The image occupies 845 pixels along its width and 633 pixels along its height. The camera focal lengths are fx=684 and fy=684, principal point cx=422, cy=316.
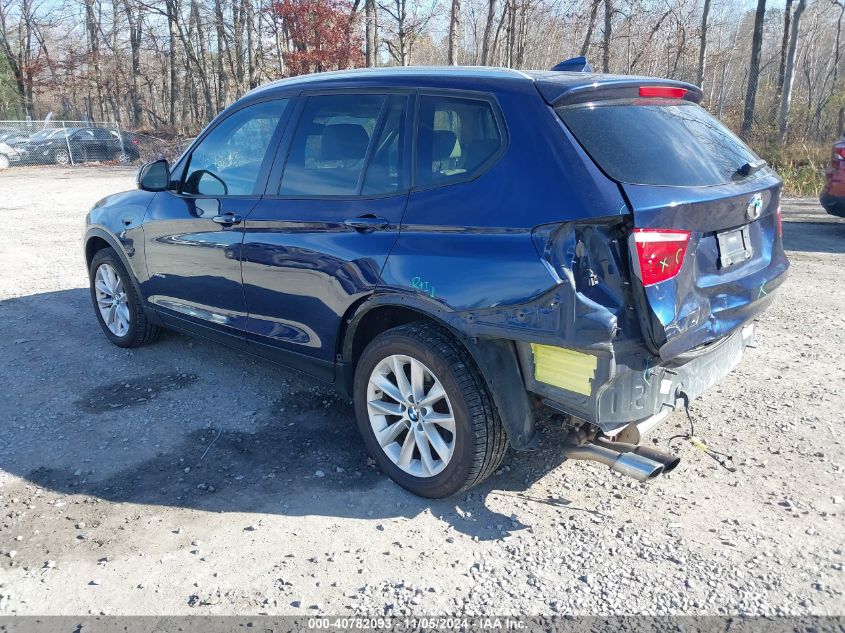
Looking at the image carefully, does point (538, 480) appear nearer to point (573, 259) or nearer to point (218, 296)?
point (573, 259)

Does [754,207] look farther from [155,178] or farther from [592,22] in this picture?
[592,22]

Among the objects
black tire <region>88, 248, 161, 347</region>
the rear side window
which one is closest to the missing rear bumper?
the rear side window

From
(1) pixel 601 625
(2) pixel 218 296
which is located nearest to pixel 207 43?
(2) pixel 218 296

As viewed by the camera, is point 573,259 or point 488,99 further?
point 488,99

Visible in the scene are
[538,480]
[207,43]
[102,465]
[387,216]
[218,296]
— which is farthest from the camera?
[207,43]

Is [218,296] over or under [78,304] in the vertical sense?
over

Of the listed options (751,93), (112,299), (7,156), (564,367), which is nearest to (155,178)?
(112,299)

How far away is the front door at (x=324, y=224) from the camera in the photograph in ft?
11.1

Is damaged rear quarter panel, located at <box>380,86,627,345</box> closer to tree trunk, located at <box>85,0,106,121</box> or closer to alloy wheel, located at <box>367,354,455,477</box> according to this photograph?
alloy wheel, located at <box>367,354,455,477</box>

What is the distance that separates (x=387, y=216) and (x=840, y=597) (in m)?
2.45

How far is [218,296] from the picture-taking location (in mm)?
4348

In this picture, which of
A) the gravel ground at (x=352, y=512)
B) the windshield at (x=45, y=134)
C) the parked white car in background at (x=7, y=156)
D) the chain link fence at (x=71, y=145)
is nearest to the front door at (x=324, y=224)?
the gravel ground at (x=352, y=512)

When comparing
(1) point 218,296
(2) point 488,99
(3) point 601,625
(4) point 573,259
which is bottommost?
(3) point 601,625

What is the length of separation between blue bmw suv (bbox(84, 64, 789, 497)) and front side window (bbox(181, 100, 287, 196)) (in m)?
0.03
